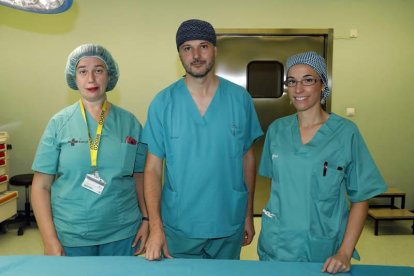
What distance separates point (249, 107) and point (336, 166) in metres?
0.51

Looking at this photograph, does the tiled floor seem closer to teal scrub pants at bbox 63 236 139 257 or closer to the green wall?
the green wall

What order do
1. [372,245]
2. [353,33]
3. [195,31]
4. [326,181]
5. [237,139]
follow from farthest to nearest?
1. [353,33]
2. [372,245]
3. [237,139]
4. [195,31]
5. [326,181]

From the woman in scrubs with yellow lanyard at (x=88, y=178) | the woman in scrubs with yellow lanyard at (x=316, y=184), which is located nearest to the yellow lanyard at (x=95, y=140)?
the woman in scrubs with yellow lanyard at (x=88, y=178)

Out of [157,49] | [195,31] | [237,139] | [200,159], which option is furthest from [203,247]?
[157,49]

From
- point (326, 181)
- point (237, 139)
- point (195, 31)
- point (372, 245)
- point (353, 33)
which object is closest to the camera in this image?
point (326, 181)

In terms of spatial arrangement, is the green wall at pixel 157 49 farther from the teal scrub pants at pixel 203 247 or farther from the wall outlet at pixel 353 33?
the teal scrub pants at pixel 203 247

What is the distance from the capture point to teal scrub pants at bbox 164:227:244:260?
1.53m

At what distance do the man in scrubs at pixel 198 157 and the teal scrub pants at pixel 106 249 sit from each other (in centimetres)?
17

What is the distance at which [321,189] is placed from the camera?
125cm

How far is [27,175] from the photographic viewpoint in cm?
346

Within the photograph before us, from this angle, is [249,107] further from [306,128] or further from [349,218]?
[349,218]

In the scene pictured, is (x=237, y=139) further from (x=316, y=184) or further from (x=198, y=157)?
(x=316, y=184)

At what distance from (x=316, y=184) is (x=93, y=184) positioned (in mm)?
862

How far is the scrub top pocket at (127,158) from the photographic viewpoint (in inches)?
60.0
